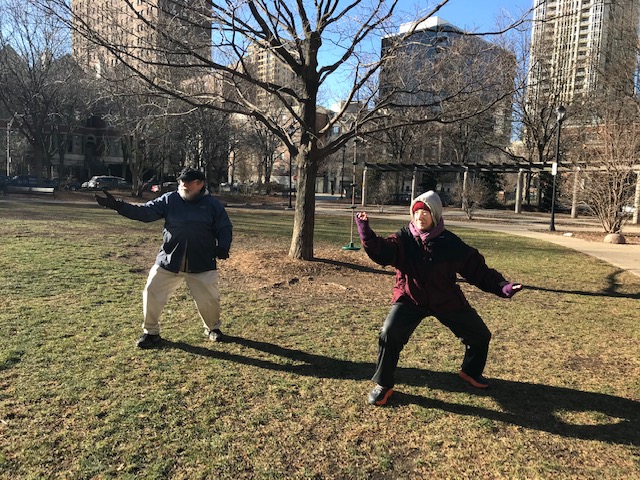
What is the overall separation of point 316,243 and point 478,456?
9541 mm

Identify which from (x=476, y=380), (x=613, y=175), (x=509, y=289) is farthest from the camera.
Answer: (x=613, y=175)

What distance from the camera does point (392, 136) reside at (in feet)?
147

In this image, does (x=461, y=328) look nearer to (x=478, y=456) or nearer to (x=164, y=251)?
(x=478, y=456)

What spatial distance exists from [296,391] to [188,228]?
1718 mm

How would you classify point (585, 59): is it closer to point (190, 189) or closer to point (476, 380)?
point (476, 380)

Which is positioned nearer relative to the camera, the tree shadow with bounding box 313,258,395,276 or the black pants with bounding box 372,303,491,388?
the black pants with bounding box 372,303,491,388

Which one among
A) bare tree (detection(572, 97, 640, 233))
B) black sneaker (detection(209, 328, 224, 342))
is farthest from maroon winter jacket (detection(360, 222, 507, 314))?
bare tree (detection(572, 97, 640, 233))

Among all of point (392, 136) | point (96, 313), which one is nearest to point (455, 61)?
point (96, 313)

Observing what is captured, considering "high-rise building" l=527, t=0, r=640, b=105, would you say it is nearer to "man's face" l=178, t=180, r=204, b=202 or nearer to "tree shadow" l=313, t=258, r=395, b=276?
"tree shadow" l=313, t=258, r=395, b=276

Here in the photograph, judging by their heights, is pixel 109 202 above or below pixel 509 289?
above

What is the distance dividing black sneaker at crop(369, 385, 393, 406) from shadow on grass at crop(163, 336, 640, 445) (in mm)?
90

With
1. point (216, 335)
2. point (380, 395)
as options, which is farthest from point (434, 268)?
point (216, 335)

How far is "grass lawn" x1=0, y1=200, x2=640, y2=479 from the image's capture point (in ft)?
9.06

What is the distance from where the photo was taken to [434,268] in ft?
11.4
